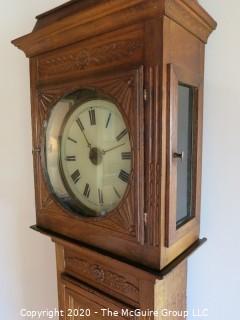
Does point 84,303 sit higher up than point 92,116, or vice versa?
point 92,116

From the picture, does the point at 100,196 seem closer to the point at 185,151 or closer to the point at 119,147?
the point at 119,147

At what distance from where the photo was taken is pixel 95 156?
797mm

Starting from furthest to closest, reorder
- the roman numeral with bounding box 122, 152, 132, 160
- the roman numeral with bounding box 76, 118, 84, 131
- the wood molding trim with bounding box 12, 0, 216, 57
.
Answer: the roman numeral with bounding box 76, 118, 84, 131 < the roman numeral with bounding box 122, 152, 132, 160 < the wood molding trim with bounding box 12, 0, 216, 57

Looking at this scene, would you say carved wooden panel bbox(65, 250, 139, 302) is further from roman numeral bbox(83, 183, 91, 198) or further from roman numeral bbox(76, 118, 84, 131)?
roman numeral bbox(76, 118, 84, 131)

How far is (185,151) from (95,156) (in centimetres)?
26

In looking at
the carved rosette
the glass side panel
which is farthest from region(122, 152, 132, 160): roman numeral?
the carved rosette

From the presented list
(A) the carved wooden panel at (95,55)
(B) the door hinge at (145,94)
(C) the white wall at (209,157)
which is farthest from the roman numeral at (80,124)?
(C) the white wall at (209,157)

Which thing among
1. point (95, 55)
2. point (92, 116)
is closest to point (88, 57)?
point (95, 55)

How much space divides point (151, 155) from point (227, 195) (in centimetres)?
33

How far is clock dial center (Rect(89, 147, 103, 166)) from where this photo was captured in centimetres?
79

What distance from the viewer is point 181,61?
68 centimetres

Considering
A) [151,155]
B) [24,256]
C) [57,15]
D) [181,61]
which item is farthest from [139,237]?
[24,256]

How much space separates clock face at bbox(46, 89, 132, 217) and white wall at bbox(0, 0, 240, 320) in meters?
0.30

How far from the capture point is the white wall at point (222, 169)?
785mm
